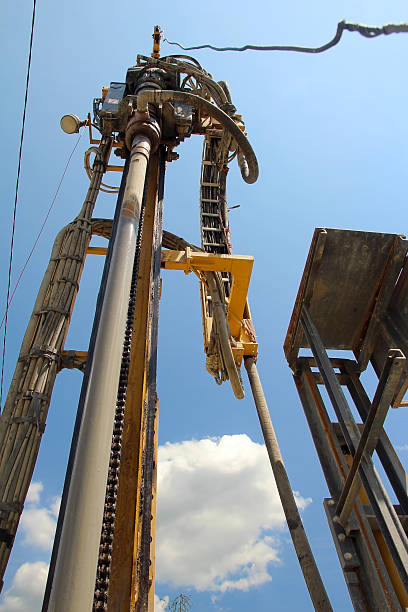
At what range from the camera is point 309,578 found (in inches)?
161

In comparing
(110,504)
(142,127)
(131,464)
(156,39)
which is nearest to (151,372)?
(131,464)

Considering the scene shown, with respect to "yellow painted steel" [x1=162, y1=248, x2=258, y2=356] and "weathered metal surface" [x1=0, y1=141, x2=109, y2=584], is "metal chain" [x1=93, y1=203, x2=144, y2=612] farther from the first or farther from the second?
"yellow painted steel" [x1=162, y1=248, x2=258, y2=356]

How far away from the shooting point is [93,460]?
2090mm

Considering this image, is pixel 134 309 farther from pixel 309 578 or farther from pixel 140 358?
pixel 309 578

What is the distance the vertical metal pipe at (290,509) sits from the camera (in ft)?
13.0

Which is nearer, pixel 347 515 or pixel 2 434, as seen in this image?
pixel 347 515

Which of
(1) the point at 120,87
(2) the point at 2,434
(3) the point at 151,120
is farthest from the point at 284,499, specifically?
(1) the point at 120,87

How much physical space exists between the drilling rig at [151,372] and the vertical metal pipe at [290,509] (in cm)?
2

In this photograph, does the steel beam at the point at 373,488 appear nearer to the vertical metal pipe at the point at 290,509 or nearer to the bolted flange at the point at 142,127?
the vertical metal pipe at the point at 290,509

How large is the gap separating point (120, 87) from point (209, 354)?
16.0ft

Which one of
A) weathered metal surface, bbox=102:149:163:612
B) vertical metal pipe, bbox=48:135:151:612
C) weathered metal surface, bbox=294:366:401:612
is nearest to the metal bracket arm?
weathered metal surface, bbox=102:149:163:612

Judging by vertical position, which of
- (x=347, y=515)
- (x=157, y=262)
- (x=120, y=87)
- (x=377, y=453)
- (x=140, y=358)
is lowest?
(x=347, y=515)

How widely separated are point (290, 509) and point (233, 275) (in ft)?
11.4

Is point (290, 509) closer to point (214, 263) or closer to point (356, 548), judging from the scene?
point (356, 548)
